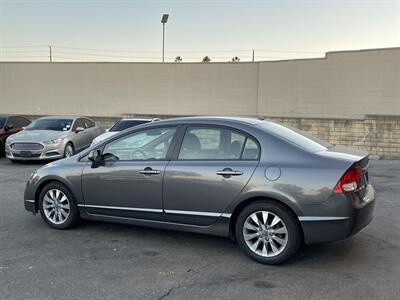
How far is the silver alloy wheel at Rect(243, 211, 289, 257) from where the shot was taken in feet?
15.7

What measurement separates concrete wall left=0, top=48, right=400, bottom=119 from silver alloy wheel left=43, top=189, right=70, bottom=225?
41.5 ft

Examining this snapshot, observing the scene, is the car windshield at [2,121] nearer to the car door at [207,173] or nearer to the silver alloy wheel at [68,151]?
the silver alloy wheel at [68,151]

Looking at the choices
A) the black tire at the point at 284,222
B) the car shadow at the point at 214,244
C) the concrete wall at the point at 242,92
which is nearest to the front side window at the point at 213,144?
the black tire at the point at 284,222

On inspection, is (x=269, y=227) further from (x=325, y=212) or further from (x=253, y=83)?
(x=253, y=83)

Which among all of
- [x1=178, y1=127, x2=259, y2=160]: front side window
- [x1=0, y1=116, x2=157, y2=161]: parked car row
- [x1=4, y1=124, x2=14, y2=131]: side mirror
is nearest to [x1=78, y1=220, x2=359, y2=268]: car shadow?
[x1=178, y1=127, x2=259, y2=160]: front side window

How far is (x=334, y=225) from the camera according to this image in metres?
4.57

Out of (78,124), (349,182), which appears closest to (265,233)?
(349,182)

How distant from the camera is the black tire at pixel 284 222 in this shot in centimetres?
470

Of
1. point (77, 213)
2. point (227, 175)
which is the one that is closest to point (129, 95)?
point (77, 213)

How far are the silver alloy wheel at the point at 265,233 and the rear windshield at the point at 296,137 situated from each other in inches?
33.0

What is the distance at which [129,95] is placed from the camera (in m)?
20.2

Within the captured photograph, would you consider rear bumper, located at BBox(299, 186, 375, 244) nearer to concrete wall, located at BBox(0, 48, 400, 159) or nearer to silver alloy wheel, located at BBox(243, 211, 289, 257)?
silver alloy wheel, located at BBox(243, 211, 289, 257)

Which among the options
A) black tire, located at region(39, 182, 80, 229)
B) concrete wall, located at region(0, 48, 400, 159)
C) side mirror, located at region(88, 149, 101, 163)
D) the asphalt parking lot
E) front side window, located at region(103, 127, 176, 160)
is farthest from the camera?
concrete wall, located at region(0, 48, 400, 159)

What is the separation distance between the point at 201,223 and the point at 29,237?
2.22 meters
